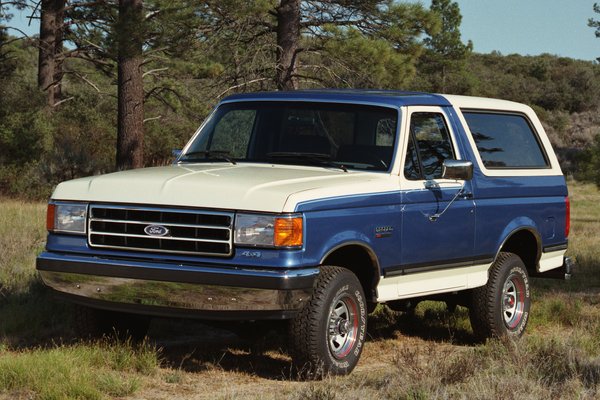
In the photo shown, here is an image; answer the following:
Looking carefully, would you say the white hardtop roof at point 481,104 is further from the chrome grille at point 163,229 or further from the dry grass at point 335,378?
the chrome grille at point 163,229

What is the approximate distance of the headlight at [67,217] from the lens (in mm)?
7184

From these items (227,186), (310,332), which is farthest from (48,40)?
(310,332)

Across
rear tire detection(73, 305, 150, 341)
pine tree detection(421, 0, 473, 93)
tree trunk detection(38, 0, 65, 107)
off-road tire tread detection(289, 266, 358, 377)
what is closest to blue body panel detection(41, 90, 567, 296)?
off-road tire tread detection(289, 266, 358, 377)

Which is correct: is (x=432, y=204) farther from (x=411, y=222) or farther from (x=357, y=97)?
(x=357, y=97)

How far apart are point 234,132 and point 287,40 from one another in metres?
11.9

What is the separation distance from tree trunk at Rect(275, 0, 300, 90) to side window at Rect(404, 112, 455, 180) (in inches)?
460

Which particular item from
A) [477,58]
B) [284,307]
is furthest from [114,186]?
[477,58]

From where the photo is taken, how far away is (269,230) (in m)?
6.55

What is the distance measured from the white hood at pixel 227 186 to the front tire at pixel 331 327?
0.59 meters

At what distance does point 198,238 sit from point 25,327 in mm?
2859

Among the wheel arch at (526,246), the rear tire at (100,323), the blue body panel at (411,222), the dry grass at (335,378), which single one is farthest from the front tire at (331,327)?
the wheel arch at (526,246)

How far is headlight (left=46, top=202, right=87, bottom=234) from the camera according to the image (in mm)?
7184

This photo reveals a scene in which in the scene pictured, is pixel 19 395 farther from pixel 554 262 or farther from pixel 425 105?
pixel 554 262

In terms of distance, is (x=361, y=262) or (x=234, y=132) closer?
(x=361, y=262)
